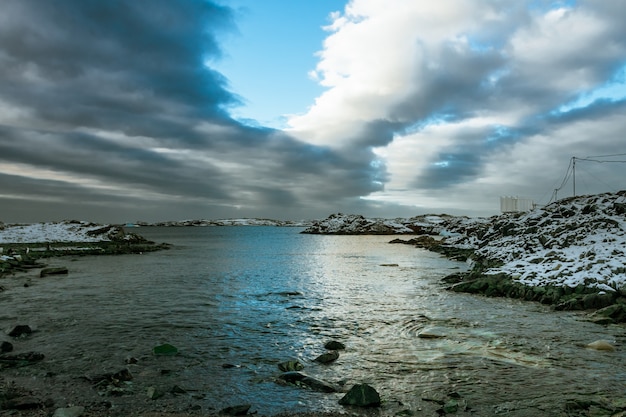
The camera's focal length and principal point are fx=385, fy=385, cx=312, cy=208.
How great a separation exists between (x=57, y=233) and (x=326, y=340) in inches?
2850

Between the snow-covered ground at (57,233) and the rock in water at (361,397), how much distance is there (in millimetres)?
69251

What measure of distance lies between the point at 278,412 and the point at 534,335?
9569 millimetres

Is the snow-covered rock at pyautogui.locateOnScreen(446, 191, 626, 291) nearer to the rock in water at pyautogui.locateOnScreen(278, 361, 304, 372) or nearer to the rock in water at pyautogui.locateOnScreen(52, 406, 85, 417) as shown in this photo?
the rock in water at pyautogui.locateOnScreen(278, 361, 304, 372)

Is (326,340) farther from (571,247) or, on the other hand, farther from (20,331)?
(571,247)

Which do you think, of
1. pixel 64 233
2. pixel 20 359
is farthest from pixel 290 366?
pixel 64 233

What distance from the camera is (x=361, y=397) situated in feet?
24.3

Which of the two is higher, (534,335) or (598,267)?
(598,267)

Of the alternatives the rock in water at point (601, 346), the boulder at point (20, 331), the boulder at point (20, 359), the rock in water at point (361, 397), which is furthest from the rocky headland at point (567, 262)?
the boulder at point (20, 331)

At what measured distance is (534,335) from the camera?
1261 centimetres

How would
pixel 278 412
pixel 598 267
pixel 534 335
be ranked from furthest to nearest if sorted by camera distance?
pixel 598 267 → pixel 534 335 → pixel 278 412

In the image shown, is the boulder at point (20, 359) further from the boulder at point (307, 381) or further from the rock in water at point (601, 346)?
the rock in water at point (601, 346)

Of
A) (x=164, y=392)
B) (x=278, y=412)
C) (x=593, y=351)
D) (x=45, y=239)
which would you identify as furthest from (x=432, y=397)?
(x=45, y=239)

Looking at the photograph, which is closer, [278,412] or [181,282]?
[278,412]

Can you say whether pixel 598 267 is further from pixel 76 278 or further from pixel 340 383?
pixel 76 278
